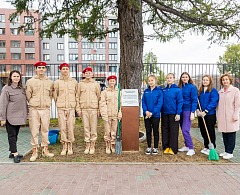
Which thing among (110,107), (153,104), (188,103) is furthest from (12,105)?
(188,103)

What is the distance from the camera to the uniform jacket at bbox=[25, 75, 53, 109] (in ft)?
14.6

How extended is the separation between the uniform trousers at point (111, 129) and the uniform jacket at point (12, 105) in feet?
6.30

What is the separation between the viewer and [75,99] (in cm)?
477

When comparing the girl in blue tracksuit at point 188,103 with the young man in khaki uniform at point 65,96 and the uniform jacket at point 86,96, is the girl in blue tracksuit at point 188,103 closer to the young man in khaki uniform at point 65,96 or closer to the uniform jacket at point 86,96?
the uniform jacket at point 86,96

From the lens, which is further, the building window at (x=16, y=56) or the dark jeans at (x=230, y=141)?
the building window at (x=16, y=56)

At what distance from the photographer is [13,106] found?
4332mm

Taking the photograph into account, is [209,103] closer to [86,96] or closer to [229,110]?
[229,110]

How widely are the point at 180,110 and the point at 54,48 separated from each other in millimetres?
47235

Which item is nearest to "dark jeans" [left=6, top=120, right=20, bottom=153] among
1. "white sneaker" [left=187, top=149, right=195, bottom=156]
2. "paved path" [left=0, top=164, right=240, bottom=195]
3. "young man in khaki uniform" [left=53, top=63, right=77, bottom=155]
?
"paved path" [left=0, top=164, right=240, bottom=195]

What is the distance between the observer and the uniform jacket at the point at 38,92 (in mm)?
4457

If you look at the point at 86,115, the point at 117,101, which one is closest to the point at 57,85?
the point at 86,115

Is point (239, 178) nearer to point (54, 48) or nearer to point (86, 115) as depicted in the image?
point (86, 115)

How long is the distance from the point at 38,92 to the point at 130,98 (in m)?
2.20

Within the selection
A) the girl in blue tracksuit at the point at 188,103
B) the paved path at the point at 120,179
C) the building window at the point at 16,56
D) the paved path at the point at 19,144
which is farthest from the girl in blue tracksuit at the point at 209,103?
the building window at the point at 16,56
